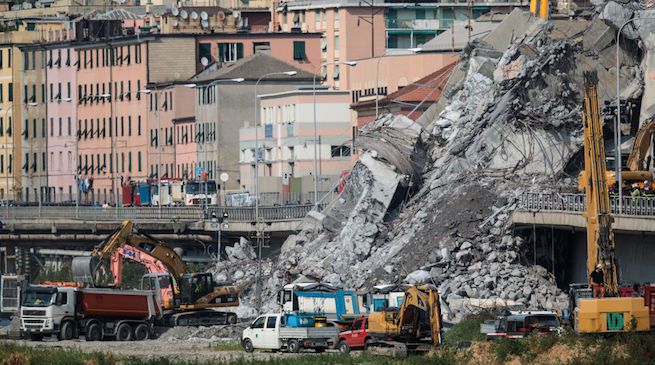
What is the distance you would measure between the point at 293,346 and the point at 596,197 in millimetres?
12967

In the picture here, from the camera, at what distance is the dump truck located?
333ft

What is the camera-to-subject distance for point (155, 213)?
155125mm

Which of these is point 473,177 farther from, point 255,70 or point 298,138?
point 255,70

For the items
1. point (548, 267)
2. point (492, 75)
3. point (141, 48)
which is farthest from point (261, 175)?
point (548, 267)

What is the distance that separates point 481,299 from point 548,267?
4.78 meters

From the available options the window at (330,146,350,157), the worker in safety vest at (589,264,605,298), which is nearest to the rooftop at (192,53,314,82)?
the window at (330,146,350,157)

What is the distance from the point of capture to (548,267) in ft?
364

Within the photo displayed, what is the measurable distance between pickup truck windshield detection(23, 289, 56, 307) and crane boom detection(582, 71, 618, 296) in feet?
80.5

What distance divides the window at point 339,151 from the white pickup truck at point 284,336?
8067 cm

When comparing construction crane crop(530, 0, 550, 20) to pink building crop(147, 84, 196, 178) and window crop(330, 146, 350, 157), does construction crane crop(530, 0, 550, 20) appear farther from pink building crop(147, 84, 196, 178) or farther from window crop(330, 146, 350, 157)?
pink building crop(147, 84, 196, 178)

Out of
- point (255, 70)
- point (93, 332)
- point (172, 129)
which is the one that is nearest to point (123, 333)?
point (93, 332)

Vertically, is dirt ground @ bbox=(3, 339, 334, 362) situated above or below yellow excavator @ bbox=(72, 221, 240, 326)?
below

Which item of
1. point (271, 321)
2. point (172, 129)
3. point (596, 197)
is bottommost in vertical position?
point (271, 321)

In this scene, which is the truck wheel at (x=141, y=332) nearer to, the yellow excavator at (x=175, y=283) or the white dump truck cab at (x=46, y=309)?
the white dump truck cab at (x=46, y=309)
